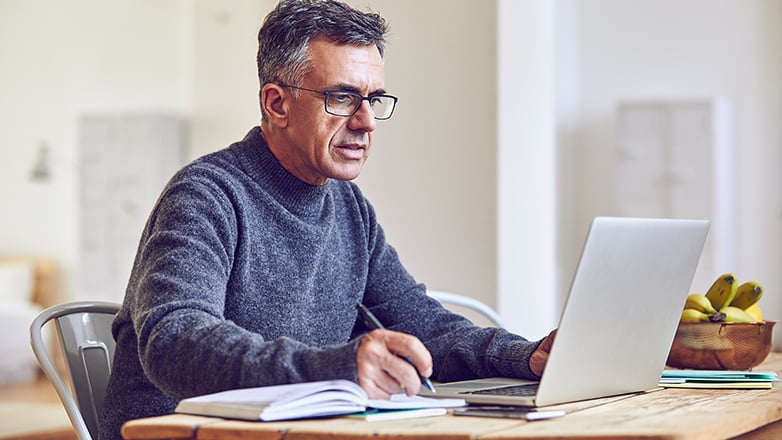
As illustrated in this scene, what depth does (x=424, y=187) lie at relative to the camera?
3.23 metres

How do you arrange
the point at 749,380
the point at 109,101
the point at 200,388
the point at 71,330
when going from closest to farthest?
the point at 200,388, the point at 749,380, the point at 71,330, the point at 109,101

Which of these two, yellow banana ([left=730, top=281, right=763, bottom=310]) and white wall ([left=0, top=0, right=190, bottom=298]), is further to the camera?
white wall ([left=0, top=0, right=190, bottom=298])

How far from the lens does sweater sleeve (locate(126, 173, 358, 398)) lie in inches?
50.0

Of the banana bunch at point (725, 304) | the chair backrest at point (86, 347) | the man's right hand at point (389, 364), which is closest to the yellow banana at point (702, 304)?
the banana bunch at point (725, 304)

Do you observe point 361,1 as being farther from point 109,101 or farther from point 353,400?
point 109,101

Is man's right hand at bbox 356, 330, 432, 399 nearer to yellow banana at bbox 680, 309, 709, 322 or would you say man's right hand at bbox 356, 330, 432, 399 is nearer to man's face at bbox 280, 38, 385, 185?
man's face at bbox 280, 38, 385, 185

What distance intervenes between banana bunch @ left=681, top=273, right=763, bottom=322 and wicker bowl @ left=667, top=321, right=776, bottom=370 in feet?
0.06

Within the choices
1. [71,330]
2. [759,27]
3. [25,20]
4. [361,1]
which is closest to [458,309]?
[361,1]

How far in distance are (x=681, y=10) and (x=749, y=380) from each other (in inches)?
195

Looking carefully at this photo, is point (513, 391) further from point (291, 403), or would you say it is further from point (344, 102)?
point (344, 102)

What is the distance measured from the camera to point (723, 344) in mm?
1759

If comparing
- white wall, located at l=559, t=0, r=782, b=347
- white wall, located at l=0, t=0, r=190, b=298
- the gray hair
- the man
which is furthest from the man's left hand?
white wall, located at l=0, t=0, r=190, b=298

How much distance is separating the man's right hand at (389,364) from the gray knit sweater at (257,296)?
18mm

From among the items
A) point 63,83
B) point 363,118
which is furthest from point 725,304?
point 63,83
